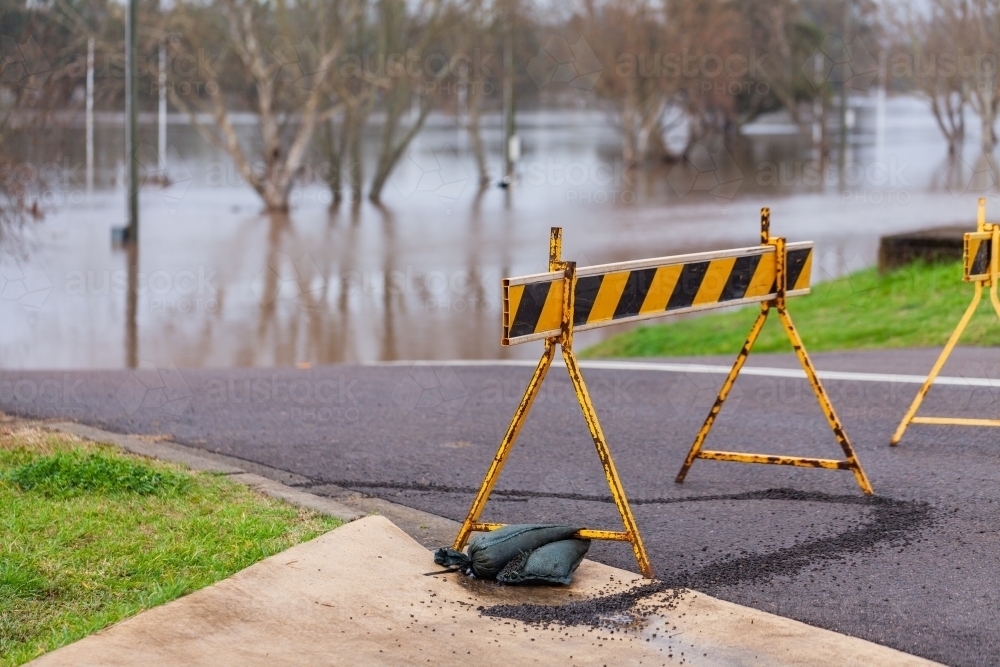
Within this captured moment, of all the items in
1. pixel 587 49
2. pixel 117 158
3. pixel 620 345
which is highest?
pixel 587 49

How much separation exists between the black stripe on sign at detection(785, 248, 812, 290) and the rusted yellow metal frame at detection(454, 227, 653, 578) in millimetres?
1724

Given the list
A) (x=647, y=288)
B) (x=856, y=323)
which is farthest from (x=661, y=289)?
(x=856, y=323)

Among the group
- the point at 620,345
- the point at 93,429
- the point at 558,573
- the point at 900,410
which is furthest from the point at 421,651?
the point at 620,345

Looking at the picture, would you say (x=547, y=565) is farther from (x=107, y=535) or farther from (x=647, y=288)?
(x=107, y=535)

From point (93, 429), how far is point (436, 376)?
331 cm

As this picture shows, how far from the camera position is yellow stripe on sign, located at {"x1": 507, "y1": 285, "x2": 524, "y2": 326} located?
4.89 metres

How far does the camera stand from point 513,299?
493 cm

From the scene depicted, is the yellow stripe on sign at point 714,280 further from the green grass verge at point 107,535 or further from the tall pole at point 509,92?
the tall pole at point 509,92

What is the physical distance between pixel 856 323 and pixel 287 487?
8018mm

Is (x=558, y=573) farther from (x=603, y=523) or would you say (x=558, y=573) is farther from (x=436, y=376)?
(x=436, y=376)

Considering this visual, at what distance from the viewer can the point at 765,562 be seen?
5211 mm

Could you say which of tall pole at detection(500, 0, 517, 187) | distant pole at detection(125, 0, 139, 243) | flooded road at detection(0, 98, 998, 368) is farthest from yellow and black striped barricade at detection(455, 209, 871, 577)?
tall pole at detection(500, 0, 517, 187)

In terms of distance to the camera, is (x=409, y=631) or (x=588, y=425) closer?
(x=409, y=631)

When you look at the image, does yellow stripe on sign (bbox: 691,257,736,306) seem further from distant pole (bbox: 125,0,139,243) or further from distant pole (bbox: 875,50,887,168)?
distant pole (bbox: 875,50,887,168)
